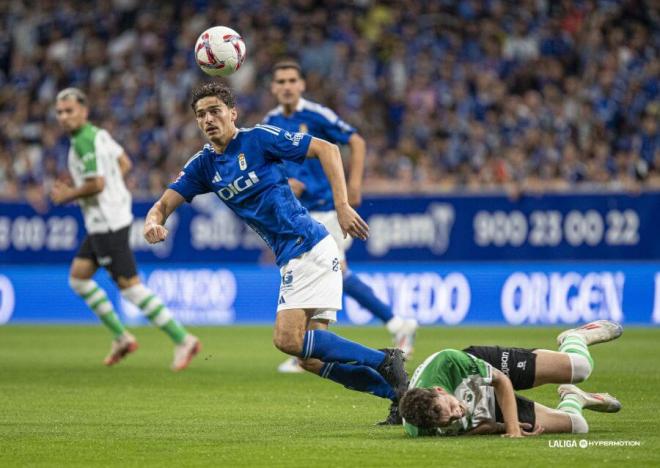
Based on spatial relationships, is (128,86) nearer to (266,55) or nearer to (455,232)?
(266,55)

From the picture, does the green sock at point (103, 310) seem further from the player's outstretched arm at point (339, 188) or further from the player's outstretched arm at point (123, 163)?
the player's outstretched arm at point (339, 188)

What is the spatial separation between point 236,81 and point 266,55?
2.62 ft

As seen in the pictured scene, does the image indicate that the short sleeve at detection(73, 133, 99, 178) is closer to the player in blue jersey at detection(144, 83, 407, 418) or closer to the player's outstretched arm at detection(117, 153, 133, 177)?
the player's outstretched arm at detection(117, 153, 133, 177)

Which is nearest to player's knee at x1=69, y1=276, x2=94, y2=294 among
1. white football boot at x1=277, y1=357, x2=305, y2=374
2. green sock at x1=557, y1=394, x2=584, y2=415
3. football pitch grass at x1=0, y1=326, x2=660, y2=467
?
football pitch grass at x1=0, y1=326, x2=660, y2=467

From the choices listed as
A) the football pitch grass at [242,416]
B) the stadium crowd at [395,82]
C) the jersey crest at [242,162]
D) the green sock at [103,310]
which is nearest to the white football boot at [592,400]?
the football pitch grass at [242,416]

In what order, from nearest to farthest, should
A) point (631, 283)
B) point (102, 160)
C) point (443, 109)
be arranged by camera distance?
point (102, 160) → point (631, 283) → point (443, 109)

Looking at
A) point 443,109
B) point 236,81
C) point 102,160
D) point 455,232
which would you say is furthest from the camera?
point 236,81

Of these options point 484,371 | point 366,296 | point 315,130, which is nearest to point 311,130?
point 315,130

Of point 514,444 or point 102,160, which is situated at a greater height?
point 102,160

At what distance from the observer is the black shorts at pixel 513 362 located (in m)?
7.68

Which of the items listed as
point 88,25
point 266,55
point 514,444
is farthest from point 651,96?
point 514,444

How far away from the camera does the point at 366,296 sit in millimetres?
13062

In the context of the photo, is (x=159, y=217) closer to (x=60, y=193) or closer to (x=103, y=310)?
(x=60, y=193)

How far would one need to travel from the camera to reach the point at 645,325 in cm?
A: 1864
